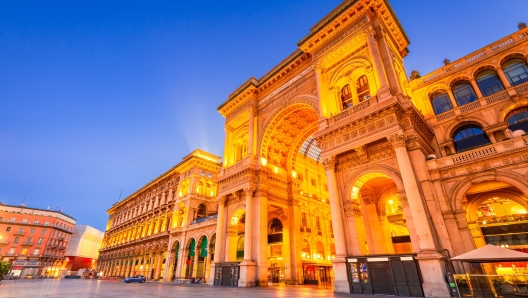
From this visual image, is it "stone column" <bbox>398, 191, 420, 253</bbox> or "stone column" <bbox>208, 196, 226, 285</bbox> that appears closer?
"stone column" <bbox>398, 191, 420, 253</bbox>

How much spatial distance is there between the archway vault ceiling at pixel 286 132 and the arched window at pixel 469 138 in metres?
11.6

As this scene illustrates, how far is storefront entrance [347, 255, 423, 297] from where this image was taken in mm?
12102

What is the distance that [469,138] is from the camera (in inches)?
679

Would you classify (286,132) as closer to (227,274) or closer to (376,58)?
(376,58)

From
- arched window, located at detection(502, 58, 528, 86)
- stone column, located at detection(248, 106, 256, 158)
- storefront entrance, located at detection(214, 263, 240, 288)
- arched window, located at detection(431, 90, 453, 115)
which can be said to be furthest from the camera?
stone column, located at detection(248, 106, 256, 158)

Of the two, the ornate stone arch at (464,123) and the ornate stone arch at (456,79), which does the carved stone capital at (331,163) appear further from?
the ornate stone arch at (456,79)

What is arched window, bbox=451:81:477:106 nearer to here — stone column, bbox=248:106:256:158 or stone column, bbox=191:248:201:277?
stone column, bbox=248:106:256:158

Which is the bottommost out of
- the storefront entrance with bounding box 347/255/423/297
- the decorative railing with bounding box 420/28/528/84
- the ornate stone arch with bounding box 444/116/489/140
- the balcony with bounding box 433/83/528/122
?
the storefront entrance with bounding box 347/255/423/297

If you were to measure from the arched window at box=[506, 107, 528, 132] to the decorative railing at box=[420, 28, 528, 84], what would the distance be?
4.52 m

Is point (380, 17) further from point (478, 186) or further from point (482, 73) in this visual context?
point (478, 186)

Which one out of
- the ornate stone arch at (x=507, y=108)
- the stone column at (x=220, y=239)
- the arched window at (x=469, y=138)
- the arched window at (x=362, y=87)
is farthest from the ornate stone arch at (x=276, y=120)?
the ornate stone arch at (x=507, y=108)

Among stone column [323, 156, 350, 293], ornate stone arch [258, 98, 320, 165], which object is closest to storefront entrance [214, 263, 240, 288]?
stone column [323, 156, 350, 293]

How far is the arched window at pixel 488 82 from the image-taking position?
17.2 metres

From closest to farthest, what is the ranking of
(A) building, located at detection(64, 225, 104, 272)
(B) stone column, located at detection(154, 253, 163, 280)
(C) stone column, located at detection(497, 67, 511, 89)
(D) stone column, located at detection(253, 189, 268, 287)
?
(C) stone column, located at detection(497, 67, 511, 89) < (D) stone column, located at detection(253, 189, 268, 287) < (B) stone column, located at detection(154, 253, 163, 280) < (A) building, located at detection(64, 225, 104, 272)
